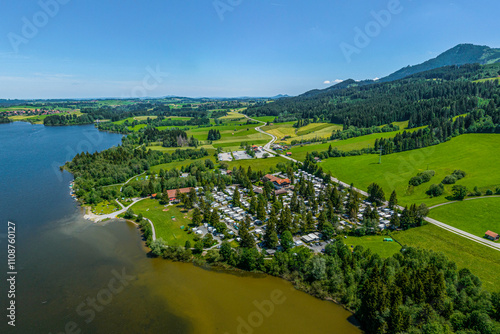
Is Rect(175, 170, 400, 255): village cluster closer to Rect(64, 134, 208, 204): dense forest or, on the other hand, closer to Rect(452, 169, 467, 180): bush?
Rect(64, 134, 208, 204): dense forest

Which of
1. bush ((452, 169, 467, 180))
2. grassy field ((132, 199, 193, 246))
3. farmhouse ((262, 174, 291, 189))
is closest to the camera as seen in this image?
grassy field ((132, 199, 193, 246))

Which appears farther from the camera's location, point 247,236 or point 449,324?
point 247,236

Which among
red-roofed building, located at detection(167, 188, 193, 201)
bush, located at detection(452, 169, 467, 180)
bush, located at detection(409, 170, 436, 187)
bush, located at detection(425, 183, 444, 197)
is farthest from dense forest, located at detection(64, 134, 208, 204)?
bush, located at detection(452, 169, 467, 180)

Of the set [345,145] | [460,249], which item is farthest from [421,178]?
[345,145]

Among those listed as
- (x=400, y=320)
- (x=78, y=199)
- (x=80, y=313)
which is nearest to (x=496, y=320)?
(x=400, y=320)

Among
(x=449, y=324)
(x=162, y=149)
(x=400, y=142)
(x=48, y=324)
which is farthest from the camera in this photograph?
(x=162, y=149)

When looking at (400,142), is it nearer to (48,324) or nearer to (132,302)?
(132,302)
